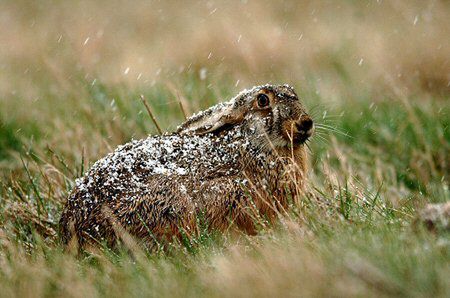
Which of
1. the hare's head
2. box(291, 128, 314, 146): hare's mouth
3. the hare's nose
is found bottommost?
box(291, 128, 314, 146): hare's mouth

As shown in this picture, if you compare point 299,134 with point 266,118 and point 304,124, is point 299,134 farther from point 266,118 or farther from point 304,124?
point 266,118

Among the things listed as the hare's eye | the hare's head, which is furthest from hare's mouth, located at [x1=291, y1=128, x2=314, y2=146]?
the hare's eye

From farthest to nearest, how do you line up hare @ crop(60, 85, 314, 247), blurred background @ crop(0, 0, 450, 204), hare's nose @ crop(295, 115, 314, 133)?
blurred background @ crop(0, 0, 450, 204)
hare's nose @ crop(295, 115, 314, 133)
hare @ crop(60, 85, 314, 247)

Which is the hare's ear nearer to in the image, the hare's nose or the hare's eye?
the hare's eye

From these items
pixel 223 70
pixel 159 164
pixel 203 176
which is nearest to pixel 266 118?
pixel 203 176

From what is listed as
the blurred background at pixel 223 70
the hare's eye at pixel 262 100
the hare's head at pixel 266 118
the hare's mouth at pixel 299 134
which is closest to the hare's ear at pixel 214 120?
the hare's head at pixel 266 118

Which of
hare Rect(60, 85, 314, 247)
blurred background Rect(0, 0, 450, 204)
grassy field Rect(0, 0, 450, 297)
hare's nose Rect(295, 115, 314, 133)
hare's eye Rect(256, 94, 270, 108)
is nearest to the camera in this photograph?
grassy field Rect(0, 0, 450, 297)

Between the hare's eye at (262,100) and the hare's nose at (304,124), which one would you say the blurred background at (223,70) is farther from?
the hare's eye at (262,100)

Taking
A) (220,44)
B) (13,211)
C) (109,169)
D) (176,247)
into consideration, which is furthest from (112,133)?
→ (220,44)

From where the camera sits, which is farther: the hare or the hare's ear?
the hare's ear

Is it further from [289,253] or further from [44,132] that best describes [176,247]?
[44,132]
